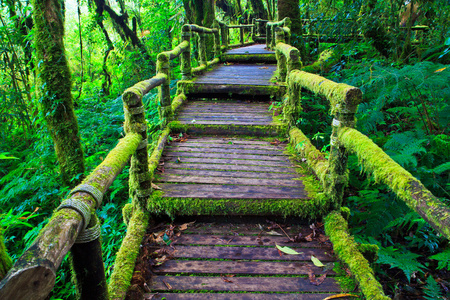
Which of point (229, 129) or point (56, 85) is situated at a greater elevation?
point (56, 85)

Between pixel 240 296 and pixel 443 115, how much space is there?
4.37 m

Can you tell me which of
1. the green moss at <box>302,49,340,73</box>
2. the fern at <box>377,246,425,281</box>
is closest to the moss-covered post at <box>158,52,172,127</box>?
the fern at <box>377,246,425,281</box>

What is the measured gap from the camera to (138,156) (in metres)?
2.85

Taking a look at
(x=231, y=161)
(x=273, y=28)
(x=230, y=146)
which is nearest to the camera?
(x=231, y=161)

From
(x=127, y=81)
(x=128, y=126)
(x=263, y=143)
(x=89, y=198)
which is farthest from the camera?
(x=127, y=81)

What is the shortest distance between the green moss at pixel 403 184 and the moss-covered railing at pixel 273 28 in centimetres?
617

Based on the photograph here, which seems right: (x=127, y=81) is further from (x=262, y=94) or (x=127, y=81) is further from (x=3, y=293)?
(x=3, y=293)

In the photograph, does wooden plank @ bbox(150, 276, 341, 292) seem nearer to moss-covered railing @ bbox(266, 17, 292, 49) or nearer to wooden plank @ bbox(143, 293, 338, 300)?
wooden plank @ bbox(143, 293, 338, 300)

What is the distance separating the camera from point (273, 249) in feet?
8.26

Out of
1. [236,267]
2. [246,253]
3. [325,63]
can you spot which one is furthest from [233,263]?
[325,63]

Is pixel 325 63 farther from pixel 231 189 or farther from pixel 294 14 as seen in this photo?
pixel 231 189

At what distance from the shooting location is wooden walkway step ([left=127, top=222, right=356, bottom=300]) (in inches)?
82.7

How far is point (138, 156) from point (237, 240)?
127 cm

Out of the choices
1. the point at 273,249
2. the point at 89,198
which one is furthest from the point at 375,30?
the point at 89,198
